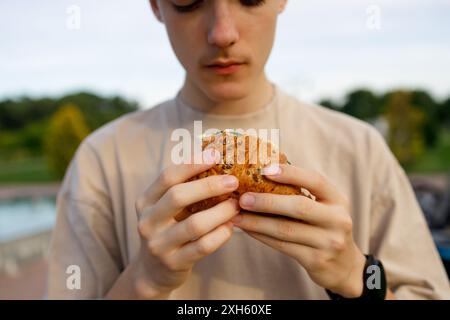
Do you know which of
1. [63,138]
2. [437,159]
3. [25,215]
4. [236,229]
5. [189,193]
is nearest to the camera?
[189,193]

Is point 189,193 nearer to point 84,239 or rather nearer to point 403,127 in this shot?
point 84,239

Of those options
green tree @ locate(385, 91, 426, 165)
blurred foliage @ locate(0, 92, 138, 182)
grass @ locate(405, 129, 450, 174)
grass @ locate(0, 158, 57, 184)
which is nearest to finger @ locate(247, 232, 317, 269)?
green tree @ locate(385, 91, 426, 165)

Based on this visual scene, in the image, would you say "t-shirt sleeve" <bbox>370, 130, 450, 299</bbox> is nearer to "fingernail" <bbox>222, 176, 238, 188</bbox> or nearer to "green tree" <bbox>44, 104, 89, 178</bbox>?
"fingernail" <bbox>222, 176, 238, 188</bbox>

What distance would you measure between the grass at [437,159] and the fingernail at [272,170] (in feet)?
80.7

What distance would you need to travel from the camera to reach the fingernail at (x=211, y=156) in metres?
1.30

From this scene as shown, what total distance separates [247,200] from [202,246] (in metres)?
0.17

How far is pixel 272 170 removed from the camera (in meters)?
1.30


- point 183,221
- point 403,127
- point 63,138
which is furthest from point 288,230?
point 63,138

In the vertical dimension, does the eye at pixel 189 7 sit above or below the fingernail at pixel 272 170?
above

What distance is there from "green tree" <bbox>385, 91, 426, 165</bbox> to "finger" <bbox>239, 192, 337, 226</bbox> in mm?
21614

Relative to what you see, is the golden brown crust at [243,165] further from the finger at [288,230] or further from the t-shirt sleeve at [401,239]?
the t-shirt sleeve at [401,239]

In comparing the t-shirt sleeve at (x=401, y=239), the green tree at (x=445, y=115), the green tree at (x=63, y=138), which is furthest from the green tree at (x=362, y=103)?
the t-shirt sleeve at (x=401, y=239)
